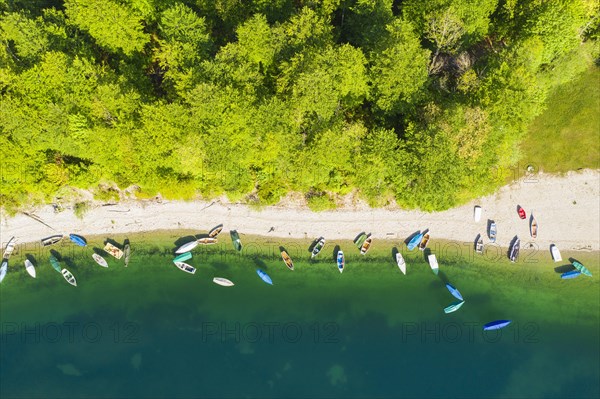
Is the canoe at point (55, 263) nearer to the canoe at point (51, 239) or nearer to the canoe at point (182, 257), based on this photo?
the canoe at point (51, 239)

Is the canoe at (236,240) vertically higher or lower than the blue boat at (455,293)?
higher

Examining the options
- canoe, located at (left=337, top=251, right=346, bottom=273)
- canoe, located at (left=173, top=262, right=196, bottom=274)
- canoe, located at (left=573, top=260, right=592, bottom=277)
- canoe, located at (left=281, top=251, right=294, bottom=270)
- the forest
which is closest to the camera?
the forest

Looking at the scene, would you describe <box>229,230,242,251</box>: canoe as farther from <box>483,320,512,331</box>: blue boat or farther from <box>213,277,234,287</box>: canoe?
<box>483,320,512,331</box>: blue boat

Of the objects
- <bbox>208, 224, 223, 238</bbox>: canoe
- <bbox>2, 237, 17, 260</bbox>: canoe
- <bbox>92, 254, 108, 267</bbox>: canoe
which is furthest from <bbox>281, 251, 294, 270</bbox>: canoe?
<bbox>2, 237, 17, 260</bbox>: canoe

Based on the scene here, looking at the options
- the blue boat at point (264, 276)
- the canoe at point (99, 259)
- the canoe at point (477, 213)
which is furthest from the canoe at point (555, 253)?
the canoe at point (99, 259)

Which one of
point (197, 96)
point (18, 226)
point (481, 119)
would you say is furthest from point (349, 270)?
point (18, 226)

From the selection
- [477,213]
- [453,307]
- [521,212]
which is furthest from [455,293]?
[521,212]

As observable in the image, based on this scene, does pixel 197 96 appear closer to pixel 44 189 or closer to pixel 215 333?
pixel 44 189
